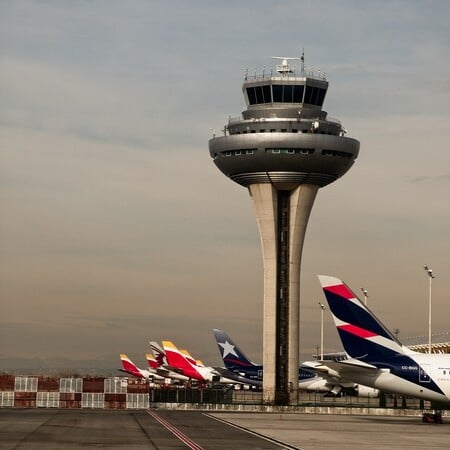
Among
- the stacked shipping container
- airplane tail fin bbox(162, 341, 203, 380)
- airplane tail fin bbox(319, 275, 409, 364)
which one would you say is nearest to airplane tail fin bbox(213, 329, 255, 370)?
airplane tail fin bbox(162, 341, 203, 380)

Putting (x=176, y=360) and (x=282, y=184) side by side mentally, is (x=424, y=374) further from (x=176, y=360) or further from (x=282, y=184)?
(x=176, y=360)

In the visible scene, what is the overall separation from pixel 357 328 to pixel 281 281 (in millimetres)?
49994

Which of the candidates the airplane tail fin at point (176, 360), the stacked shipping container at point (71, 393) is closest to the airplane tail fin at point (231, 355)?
the airplane tail fin at point (176, 360)

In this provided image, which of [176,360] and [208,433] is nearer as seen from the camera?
[208,433]

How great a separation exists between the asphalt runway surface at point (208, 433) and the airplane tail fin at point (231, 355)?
73343 mm

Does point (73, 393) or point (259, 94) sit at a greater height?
point (259, 94)

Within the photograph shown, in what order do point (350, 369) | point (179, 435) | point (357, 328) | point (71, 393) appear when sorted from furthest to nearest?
1. point (71, 393)
2. point (357, 328)
3. point (350, 369)
4. point (179, 435)

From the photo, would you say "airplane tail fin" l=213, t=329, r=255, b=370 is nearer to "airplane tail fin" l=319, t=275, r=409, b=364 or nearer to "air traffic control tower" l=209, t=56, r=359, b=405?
"air traffic control tower" l=209, t=56, r=359, b=405

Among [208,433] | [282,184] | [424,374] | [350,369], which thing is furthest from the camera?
[282,184]

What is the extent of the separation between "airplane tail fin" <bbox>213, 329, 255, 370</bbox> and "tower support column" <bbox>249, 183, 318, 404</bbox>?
30298mm

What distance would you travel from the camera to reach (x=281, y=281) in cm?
11956

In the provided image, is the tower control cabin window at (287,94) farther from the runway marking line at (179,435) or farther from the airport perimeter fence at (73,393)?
the runway marking line at (179,435)

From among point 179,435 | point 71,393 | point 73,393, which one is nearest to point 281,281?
point 73,393

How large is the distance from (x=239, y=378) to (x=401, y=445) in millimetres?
97512
